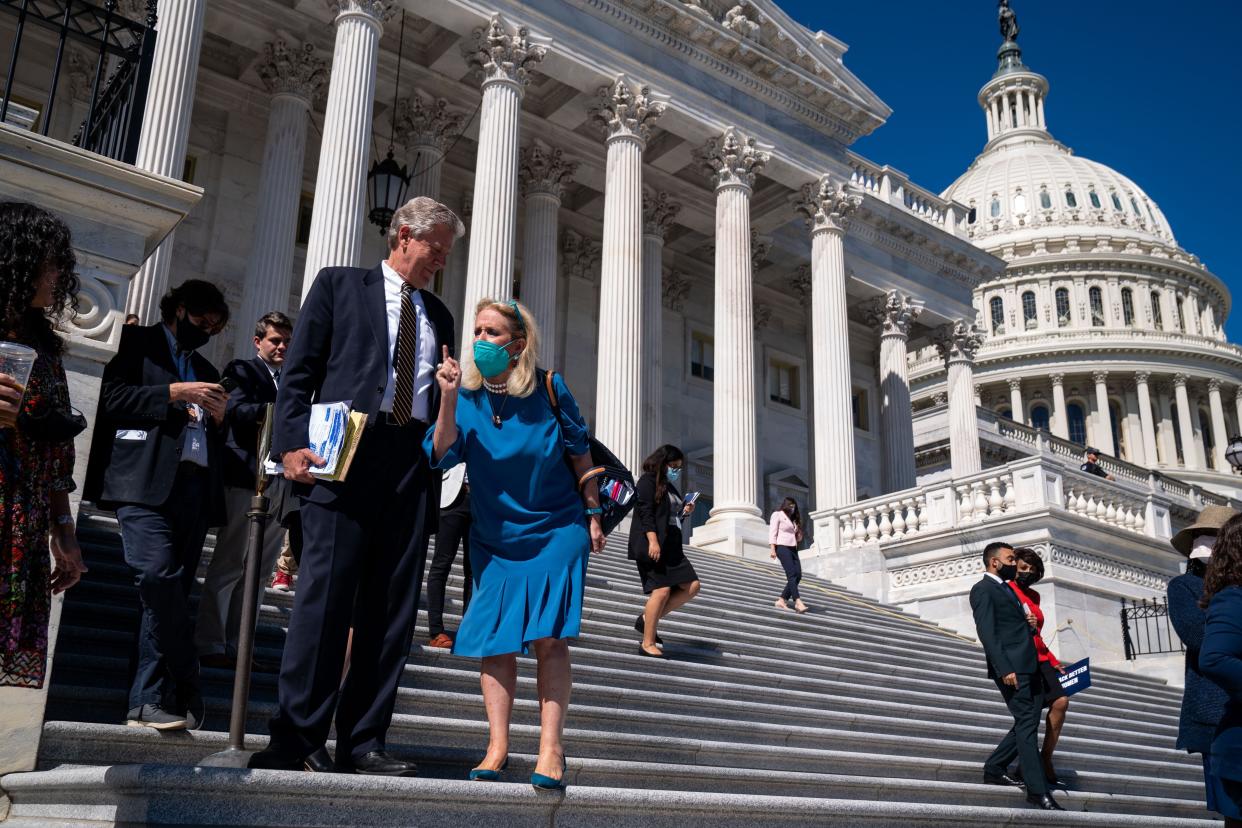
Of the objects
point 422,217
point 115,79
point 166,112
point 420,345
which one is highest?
point 166,112

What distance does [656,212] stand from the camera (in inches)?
1056

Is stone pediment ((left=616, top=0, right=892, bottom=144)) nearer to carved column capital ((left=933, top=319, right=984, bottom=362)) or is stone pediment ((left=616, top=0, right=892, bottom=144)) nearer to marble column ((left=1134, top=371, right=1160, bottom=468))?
carved column capital ((left=933, top=319, right=984, bottom=362))

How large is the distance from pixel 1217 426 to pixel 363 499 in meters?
88.2

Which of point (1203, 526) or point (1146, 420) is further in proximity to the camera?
point (1146, 420)

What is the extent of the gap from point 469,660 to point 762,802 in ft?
10.4

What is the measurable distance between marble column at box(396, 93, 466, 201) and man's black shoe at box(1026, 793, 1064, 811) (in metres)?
17.9

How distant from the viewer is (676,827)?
4918 millimetres

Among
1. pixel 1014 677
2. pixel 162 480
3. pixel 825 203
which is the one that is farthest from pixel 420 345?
pixel 825 203

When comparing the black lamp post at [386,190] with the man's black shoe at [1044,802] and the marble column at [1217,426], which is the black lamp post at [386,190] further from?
the marble column at [1217,426]

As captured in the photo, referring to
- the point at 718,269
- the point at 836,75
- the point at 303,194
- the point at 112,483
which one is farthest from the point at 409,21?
the point at 112,483

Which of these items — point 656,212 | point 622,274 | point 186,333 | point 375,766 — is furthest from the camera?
point 656,212

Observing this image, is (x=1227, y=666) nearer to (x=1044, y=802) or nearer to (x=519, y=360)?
(x=519, y=360)

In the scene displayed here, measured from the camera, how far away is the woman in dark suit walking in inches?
383

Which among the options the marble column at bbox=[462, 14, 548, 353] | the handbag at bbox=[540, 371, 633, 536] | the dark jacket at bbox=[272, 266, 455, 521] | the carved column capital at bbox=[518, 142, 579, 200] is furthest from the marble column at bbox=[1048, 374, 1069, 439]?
the dark jacket at bbox=[272, 266, 455, 521]
